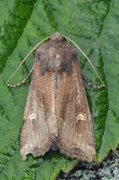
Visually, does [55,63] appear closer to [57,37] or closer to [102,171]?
[57,37]

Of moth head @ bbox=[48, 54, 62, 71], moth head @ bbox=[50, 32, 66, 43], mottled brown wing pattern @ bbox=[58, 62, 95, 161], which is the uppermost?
moth head @ bbox=[50, 32, 66, 43]

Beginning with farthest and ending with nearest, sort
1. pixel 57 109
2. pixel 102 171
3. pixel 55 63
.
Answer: pixel 55 63 → pixel 57 109 → pixel 102 171

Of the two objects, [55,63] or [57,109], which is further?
[55,63]

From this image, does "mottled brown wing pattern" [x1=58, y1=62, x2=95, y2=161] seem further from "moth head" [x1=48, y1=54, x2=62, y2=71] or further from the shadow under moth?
"moth head" [x1=48, y1=54, x2=62, y2=71]

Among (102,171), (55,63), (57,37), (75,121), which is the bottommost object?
(102,171)

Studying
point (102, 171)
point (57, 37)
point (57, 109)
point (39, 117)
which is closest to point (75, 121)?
point (57, 109)

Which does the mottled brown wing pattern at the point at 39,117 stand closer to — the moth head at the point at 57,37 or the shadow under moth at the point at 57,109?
the shadow under moth at the point at 57,109

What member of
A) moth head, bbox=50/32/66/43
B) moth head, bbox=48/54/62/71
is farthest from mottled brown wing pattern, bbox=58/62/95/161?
moth head, bbox=50/32/66/43

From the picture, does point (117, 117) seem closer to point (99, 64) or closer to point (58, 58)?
point (99, 64)
